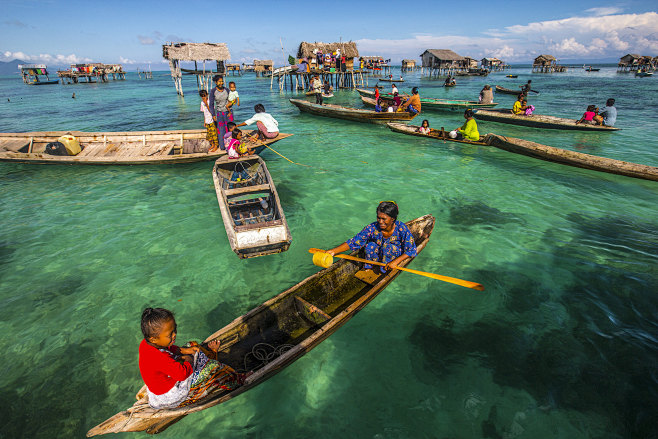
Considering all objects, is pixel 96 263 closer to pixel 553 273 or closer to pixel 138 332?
pixel 138 332

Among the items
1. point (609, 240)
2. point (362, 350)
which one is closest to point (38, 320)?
point (362, 350)

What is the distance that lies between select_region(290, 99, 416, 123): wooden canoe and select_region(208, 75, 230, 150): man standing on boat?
445 inches

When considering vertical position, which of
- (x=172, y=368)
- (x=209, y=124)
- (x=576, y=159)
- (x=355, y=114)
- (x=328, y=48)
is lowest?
(x=172, y=368)

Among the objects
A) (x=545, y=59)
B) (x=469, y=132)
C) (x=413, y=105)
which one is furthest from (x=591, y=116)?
(x=545, y=59)

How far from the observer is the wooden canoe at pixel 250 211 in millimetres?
6258

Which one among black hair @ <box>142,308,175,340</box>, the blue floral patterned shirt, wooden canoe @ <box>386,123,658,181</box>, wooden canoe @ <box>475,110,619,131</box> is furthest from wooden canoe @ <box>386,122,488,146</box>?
black hair @ <box>142,308,175,340</box>

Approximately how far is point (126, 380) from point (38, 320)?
2702 millimetres

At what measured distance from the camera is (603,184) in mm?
10906

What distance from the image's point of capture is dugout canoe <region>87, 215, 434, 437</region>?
→ 3150 millimetres

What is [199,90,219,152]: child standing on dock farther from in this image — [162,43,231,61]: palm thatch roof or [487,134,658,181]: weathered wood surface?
[162,43,231,61]: palm thatch roof

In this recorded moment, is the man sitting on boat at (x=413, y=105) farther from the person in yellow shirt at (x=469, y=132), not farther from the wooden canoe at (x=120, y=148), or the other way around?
the wooden canoe at (x=120, y=148)

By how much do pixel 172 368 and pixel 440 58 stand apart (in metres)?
69.1

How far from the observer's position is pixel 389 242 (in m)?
5.30

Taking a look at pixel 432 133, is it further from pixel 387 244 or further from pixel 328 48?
pixel 328 48
